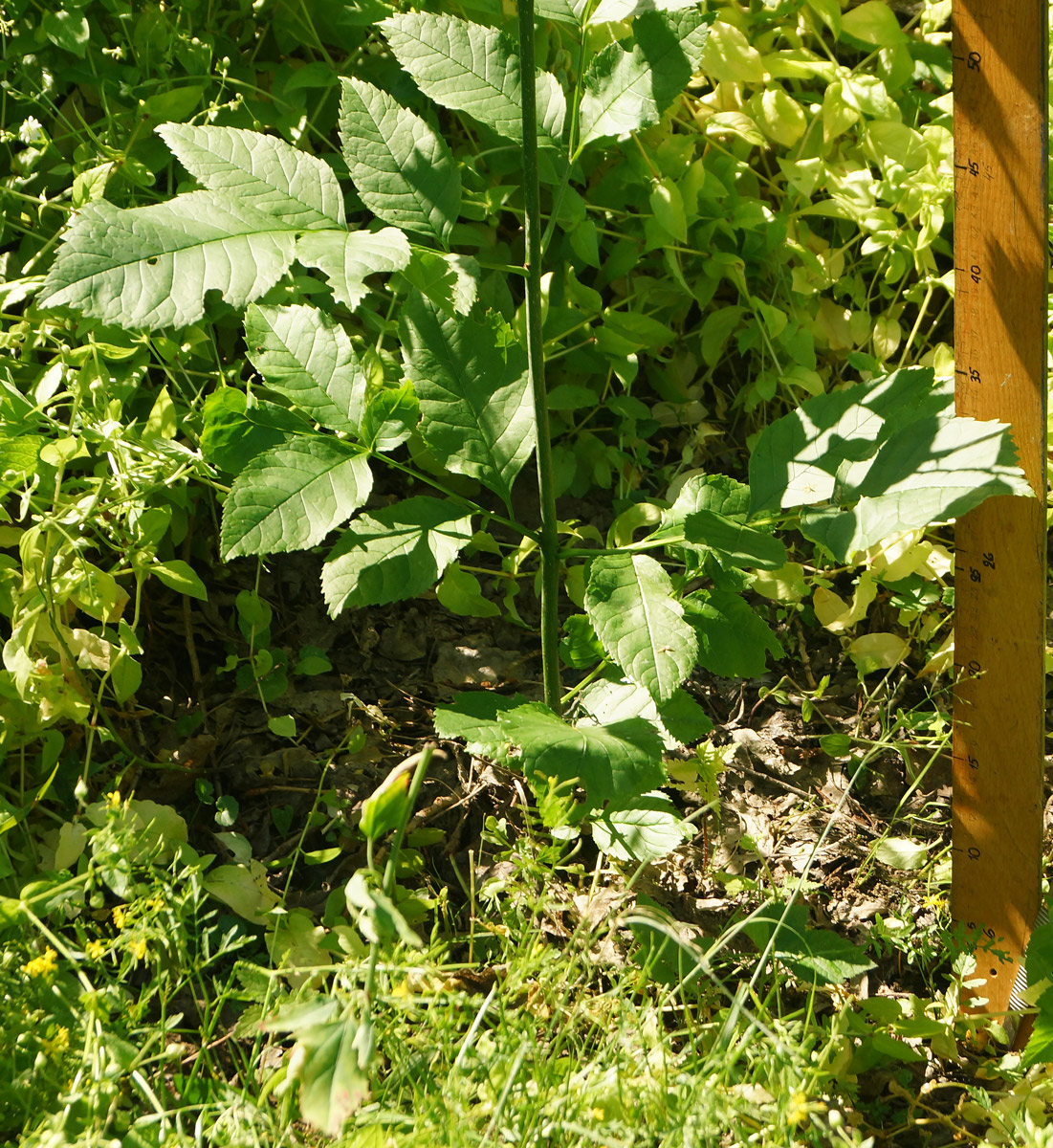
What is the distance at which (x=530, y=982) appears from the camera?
130 centimetres

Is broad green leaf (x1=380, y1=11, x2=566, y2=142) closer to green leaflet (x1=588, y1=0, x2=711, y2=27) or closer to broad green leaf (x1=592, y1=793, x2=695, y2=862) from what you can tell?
green leaflet (x1=588, y1=0, x2=711, y2=27)

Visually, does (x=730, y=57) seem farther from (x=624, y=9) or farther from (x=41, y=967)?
(x=41, y=967)

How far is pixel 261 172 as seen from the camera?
118 centimetres

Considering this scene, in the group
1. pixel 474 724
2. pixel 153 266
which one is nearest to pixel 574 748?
pixel 474 724

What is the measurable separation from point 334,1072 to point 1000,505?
1157 mm

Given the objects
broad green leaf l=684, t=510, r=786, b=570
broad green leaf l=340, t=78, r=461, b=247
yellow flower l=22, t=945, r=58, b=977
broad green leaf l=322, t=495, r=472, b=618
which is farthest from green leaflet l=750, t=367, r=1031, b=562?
yellow flower l=22, t=945, r=58, b=977

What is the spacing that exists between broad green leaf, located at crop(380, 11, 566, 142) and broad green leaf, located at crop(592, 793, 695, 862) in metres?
0.90

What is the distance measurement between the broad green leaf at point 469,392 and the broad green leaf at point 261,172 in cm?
17

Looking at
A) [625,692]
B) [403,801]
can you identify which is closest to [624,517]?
[625,692]

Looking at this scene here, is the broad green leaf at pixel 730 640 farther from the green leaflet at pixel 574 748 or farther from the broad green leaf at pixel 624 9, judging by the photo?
the broad green leaf at pixel 624 9

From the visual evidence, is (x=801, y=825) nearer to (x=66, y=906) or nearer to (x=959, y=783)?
(x=959, y=783)

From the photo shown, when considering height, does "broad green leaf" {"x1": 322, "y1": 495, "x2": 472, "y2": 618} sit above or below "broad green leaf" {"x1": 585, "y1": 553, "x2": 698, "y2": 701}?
above

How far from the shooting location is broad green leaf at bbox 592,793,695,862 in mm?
1400

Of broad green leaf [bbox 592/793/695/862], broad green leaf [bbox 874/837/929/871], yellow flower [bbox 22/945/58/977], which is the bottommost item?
broad green leaf [bbox 874/837/929/871]
